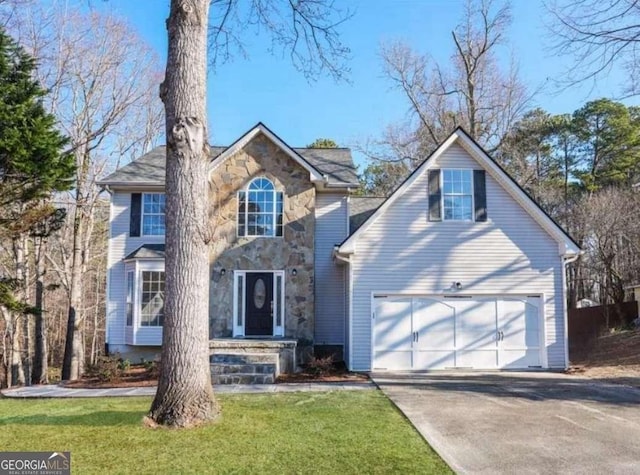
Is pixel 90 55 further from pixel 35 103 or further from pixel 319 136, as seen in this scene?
pixel 319 136

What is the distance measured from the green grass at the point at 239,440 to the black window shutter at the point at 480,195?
7134mm

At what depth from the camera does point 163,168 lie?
1562cm

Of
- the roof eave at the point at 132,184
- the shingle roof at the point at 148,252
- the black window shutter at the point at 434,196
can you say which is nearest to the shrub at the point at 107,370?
the shingle roof at the point at 148,252

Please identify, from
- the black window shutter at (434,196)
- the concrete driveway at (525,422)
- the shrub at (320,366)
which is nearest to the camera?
the concrete driveway at (525,422)

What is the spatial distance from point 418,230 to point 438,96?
15267mm

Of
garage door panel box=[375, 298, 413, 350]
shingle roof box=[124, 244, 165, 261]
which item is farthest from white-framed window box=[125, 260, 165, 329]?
garage door panel box=[375, 298, 413, 350]

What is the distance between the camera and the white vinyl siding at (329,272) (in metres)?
14.7

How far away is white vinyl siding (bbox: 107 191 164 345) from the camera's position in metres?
14.8

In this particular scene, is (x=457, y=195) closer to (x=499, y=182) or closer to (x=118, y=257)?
(x=499, y=182)

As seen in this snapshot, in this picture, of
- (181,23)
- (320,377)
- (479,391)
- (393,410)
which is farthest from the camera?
(320,377)

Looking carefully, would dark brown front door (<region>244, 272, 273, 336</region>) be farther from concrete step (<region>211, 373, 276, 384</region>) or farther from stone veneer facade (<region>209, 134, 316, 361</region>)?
concrete step (<region>211, 373, 276, 384</region>)

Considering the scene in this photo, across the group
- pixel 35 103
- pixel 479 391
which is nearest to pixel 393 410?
pixel 479 391

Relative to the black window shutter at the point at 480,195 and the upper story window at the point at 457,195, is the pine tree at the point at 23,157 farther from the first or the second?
the black window shutter at the point at 480,195

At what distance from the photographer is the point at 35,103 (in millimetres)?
12516
